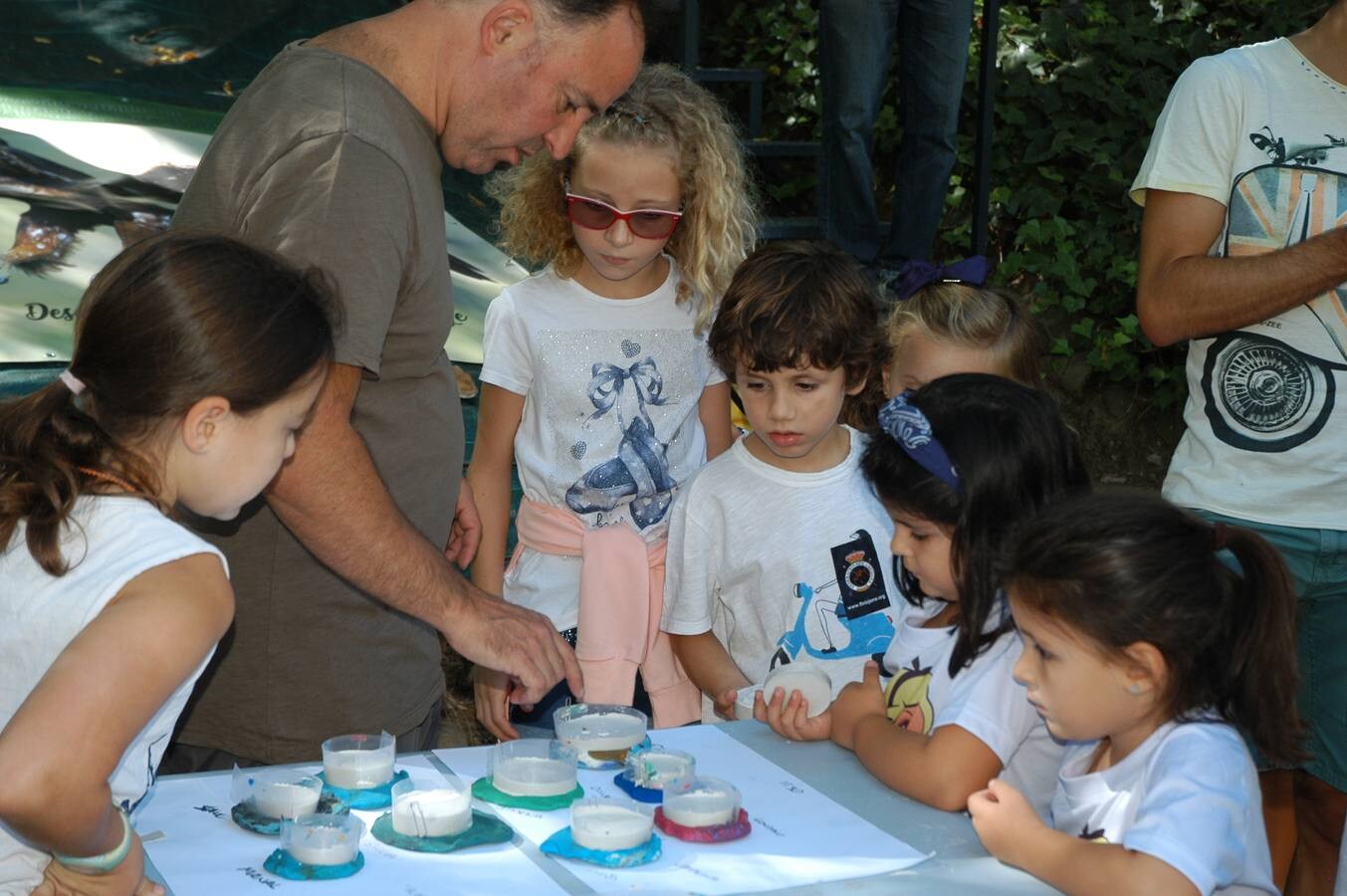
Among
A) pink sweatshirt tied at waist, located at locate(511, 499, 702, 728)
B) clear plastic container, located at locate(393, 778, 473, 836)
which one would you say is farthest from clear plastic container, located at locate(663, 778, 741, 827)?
pink sweatshirt tied at waist, located at locate(511, 499, 702, 728)

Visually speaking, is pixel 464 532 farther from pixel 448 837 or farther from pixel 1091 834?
pixel 1091 834

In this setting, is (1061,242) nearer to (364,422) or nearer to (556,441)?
(556,441)

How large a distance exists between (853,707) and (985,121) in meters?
4.18

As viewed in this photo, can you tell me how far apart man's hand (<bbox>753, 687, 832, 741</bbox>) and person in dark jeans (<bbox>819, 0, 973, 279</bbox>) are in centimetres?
319

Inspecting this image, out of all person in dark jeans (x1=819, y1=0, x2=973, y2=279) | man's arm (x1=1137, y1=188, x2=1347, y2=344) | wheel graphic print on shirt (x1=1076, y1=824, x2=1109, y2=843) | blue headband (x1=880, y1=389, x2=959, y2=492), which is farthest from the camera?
person in dark jeans (x1=819, y1=0, x2=973, y2=279)

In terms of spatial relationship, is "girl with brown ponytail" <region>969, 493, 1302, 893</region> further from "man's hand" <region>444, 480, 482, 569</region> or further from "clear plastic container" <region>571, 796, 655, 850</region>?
"man's hand" <region>444, 480, 482, 569</region>

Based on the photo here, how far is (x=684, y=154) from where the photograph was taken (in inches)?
119

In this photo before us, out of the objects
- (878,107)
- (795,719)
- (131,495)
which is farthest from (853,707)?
(878,107)

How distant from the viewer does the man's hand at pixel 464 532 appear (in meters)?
2.80

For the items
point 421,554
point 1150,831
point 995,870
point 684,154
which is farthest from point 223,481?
point 684,154

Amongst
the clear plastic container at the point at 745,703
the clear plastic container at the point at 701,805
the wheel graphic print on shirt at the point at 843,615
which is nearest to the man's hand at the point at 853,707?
the clear plastic container at the point at 745,703

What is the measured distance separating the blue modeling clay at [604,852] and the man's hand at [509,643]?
0.43 m

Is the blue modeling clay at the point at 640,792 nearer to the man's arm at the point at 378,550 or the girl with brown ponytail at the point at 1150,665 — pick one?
the man's arm at the point at 378,550

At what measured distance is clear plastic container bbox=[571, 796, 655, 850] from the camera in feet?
5.52
